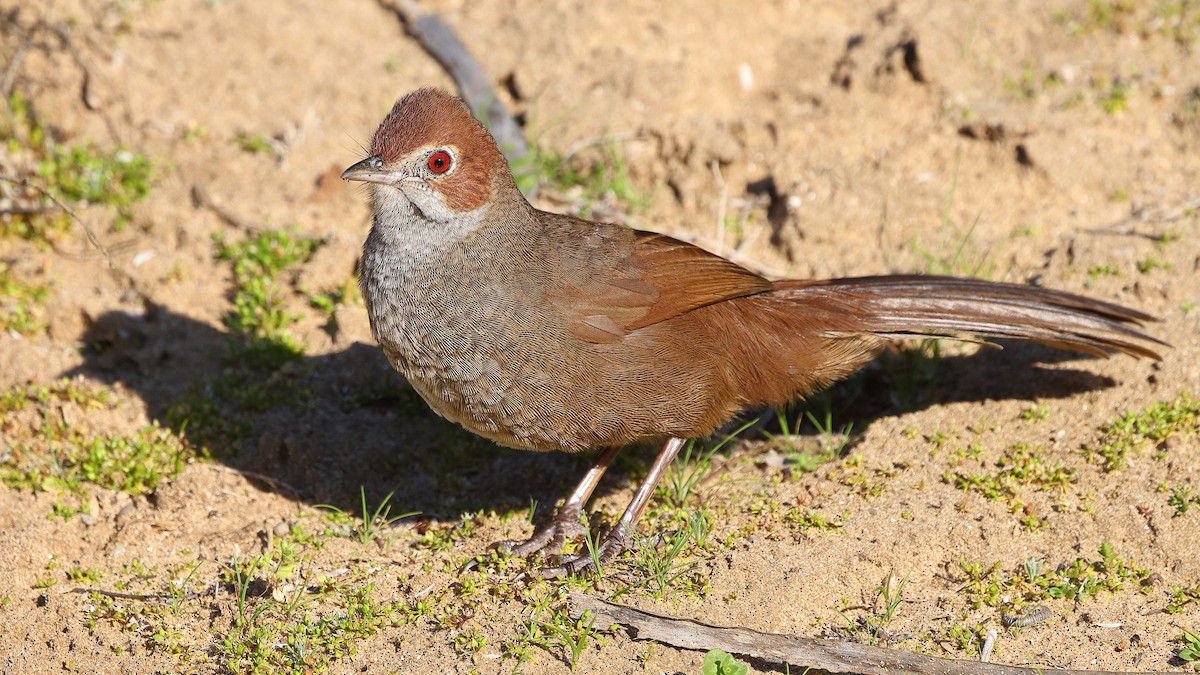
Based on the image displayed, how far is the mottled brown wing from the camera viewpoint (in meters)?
4.30

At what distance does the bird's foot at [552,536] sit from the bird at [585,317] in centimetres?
1

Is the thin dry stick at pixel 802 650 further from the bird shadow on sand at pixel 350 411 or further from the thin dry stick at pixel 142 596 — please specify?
the thin dry stick at pixel 142 596

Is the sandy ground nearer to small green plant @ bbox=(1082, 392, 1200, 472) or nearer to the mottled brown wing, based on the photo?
small green plant @ bbox=(1082, 392, 1200, 472)

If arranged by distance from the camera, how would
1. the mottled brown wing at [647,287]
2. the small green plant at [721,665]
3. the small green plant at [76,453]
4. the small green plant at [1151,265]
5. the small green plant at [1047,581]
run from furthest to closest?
1. the small green plant at [1151,265]
2. the small green plant at [76,453]
3. the mottled brown wing at [647,287]
4. the small green plant at [1047,581]
5. the small green plant at [721,665]

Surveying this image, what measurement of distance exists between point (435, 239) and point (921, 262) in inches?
115

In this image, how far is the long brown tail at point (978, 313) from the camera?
182 inches

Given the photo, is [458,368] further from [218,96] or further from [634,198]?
[218,96]

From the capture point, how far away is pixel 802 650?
3785mm

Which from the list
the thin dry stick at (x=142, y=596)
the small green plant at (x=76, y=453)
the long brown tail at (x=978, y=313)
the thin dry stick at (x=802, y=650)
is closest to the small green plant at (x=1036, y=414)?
the long brown tail at (x=978, y=313)

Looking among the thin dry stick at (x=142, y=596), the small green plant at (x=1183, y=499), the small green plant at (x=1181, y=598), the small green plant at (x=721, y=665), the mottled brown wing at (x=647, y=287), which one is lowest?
the thin dry stick at (x=142, y=596)

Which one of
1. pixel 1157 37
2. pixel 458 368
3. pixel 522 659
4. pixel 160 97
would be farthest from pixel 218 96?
pixel 1157 37

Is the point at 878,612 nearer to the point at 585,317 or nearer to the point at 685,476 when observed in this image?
the point at 685,476

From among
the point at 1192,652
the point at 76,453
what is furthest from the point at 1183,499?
the point at 76,453

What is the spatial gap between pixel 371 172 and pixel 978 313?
260 centimetres
